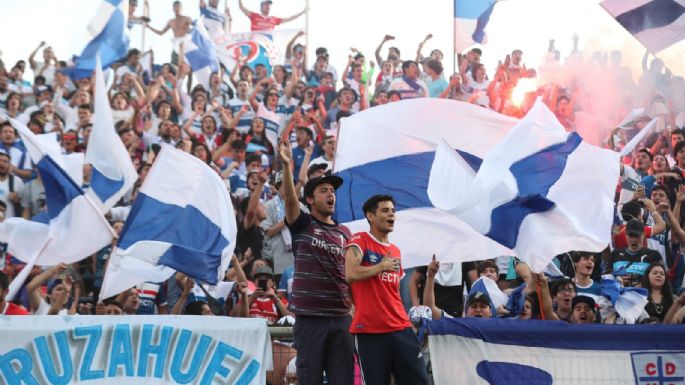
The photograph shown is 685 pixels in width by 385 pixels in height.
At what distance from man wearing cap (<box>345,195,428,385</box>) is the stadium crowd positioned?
0.16 metres

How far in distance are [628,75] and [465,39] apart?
8.44 feet

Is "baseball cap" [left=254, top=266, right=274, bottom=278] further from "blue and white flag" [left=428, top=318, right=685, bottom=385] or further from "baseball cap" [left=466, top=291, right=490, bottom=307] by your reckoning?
"blue and white flag" [left=428, top=318, right=685, bottom=385]

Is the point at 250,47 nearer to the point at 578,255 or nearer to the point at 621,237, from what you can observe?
the point at 621,237

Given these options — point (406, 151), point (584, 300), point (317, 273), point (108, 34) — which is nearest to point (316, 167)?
point (406, 151)

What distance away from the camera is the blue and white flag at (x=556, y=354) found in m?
8.80

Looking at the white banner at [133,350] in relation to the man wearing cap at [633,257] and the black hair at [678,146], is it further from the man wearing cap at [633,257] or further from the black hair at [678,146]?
the black hair at [678,146]

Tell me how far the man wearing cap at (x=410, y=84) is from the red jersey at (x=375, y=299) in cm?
958

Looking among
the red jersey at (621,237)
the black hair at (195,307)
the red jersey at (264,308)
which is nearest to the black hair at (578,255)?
the red jersey at (621,237)

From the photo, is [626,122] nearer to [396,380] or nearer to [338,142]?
[338,142]

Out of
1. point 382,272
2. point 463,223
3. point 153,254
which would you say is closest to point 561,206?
point 463,223

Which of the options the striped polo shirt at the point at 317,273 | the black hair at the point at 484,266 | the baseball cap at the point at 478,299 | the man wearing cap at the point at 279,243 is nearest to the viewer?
the striped polo shirt at the point at 317,273

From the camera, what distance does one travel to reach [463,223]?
9672 millimetres

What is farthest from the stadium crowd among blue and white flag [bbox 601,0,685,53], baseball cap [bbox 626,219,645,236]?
blue and white flag [bbox 601,0,685,53]

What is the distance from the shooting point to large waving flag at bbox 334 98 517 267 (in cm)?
993
